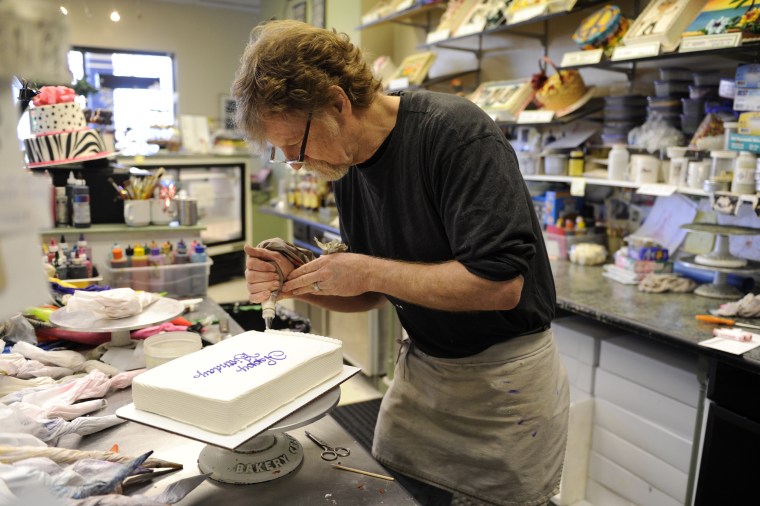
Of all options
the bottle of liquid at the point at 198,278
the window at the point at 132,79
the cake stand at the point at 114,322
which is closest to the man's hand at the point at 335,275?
the cake stand at the point at 114,322

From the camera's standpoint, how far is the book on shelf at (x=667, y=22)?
7.30 ft

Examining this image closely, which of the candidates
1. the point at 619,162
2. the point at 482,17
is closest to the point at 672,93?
the point at 619,162

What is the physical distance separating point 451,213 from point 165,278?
1.42 meters

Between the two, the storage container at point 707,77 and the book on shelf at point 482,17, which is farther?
the book on shelf at point 482,17

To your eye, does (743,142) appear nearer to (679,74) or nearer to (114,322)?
(679,74)

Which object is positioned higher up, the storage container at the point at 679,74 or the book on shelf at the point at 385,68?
the book on shelf at the point at 385,68

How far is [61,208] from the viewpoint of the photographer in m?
2.47

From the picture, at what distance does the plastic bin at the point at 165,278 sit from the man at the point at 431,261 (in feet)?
2.97

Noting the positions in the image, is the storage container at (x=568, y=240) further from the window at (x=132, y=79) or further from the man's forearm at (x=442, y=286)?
the window at (x=132, y=79)

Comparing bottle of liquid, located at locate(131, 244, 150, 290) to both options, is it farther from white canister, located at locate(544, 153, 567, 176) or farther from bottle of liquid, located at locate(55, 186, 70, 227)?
white canister, located at locate(544, 153, 567, 176)

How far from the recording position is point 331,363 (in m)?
1.17

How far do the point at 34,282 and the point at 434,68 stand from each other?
4.04 metres

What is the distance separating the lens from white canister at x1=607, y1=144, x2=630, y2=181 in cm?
265

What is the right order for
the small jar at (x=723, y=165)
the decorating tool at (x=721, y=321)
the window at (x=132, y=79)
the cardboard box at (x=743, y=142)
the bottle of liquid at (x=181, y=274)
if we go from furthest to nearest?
the window at (x=132, y=79) < the bottle of liquid at (x=181, y=274) < the small jar at (x=723, y=165) < the cardboard box at (x=743, y=142) < the decorating tool at (x=721, y=321)
